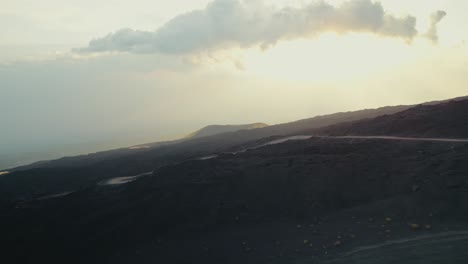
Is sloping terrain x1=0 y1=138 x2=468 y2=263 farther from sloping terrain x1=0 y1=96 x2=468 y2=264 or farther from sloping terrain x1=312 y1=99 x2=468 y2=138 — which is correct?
sloping terrain x1=312 y1=99 x2=468 y2=138

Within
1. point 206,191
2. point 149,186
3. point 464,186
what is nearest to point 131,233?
point 206,191

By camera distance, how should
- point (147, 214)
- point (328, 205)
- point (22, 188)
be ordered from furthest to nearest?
point (22, 188) < point (147, 214) < point (328, 205)

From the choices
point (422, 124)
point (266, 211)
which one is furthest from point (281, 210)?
point (422, 124)

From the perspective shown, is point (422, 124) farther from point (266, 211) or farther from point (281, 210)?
point (266, 211)

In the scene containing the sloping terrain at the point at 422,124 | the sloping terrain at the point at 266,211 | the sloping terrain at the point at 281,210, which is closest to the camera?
the sloping terrain at the point at 281,210

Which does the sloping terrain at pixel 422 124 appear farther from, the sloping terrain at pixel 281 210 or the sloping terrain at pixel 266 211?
the sloping terrain at pixel 266 211

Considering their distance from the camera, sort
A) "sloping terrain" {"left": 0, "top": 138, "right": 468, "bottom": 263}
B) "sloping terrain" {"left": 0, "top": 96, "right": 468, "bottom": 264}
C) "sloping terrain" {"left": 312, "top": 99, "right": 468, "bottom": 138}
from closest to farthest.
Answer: "sloping terrain" {"left": 0, "top": 96, "right": 468, "bottom": 264} → "sloping terrain" {"left": 0, "top": 138, "right": 468, "bottom": 263} → "sloping terrain" {"left": 312, "top": 99, "right": 468, "bottom": 138}

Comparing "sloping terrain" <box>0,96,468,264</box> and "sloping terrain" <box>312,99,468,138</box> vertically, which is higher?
"sloping terrain" <box>312,99,468,138</box>

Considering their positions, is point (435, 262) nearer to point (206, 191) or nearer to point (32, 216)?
point (206, 191)

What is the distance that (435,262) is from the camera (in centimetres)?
1234

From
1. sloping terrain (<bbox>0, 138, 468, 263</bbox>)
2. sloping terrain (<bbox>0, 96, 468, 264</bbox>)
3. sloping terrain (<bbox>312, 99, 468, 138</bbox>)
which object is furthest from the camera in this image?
sloping terrain (<bbox>312, 99, 468, 138</bbox>)

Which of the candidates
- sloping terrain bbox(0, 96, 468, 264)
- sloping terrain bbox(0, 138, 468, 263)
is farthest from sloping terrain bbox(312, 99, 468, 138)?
sloping terrain bbox(0, 138, 468, 263)

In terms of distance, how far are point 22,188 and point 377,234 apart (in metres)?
47.9

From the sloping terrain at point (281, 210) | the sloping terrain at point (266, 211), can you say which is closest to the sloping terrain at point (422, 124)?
the sloping terrain at point (281, 210)
